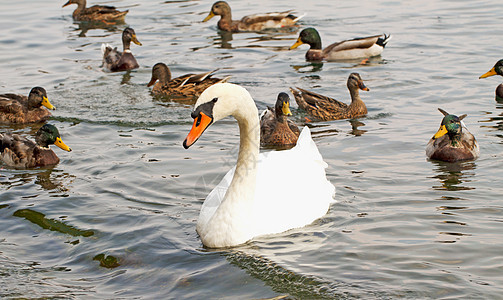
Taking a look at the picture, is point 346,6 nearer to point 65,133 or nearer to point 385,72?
point 385,72

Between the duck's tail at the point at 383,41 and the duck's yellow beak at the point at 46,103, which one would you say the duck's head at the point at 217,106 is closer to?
the duck's yellow beak at the point at 46,103

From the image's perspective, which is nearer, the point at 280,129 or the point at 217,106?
the point at 217,106

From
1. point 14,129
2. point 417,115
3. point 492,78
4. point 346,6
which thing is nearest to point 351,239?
point 417,115

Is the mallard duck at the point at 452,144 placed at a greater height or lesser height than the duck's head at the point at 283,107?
lesser

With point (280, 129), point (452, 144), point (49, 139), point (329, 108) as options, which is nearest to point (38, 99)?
point (49, 139)

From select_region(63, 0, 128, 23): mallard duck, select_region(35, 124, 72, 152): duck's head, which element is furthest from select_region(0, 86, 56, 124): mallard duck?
select_region(63, 0, 128, 23): mallard duck

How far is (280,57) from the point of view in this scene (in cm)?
1714

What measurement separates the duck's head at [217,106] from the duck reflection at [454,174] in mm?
3055

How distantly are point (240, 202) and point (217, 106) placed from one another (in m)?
1.00

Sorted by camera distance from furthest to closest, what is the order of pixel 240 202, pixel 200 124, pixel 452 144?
1. pixel 452 144
2. pixel 240 202
3. pixel 200 124

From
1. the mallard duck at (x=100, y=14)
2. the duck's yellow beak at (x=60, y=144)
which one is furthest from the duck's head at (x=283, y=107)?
the mallard duck at (x=100, y=14)

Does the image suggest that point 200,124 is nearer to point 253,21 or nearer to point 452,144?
point 452,144

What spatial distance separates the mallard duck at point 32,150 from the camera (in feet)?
32.7

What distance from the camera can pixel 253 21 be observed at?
66.8 ft
